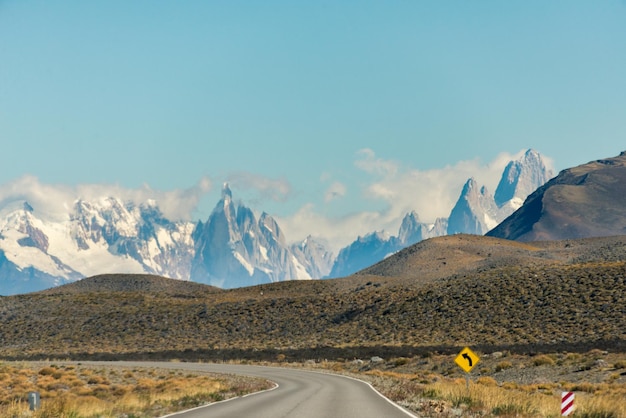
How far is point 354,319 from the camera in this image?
93.2 meters

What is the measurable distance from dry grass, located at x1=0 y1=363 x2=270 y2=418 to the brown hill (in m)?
28.5

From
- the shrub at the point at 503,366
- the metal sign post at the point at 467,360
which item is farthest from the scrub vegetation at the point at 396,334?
the metal sign post at the point at 467,360

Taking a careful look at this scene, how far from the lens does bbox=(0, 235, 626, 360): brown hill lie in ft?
235

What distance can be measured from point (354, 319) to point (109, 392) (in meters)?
58.1

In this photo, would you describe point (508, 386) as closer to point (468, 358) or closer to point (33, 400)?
point (468, 358)

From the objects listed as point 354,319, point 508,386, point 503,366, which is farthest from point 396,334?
point 508,386

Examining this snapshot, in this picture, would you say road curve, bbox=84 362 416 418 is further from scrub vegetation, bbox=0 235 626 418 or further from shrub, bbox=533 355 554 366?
shrub, bbox=533 355 554 366

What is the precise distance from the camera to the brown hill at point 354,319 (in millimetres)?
71500

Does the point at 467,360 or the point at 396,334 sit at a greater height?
the point at 396,334

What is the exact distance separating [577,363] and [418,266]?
114m

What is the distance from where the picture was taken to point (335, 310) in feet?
328

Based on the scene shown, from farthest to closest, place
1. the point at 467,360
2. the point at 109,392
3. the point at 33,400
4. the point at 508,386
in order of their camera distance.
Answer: the point at 109,392, the point at 508,386, the point at 467,360, the point at 33,400

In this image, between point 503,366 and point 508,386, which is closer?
point 508,386

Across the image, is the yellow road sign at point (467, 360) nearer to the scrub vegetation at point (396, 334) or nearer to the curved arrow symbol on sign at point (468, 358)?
the curved arrow symbol on sign at point (468, 358)
